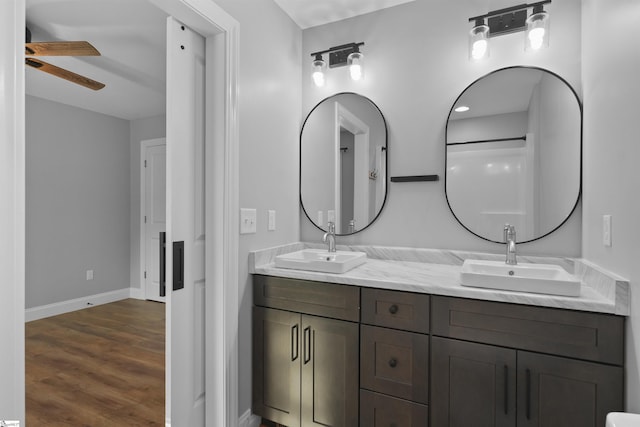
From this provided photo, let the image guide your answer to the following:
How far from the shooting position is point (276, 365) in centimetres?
183

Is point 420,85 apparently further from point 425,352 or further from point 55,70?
point 55,70

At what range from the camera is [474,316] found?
1.44 m

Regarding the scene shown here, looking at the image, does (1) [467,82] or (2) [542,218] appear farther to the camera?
(1) [467,82]

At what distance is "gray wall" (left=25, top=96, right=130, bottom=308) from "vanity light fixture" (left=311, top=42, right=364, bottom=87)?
3459 millimetres

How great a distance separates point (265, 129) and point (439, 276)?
4.16 ft

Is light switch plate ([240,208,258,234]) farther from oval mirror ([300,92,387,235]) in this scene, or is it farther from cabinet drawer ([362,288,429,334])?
cabinet drawer ([362,288,429,334])

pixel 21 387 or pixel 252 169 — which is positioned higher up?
pixel 252 169

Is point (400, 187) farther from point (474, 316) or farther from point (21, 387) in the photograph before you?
point (21, 387)

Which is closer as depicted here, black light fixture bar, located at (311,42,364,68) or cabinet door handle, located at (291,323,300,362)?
cabinet door handle, located at (291,323,300,362)

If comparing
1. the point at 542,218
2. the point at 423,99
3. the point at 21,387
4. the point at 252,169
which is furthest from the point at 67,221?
the point at 542,218

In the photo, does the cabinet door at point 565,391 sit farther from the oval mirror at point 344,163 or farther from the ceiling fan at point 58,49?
the ceiling fan at point 58,49

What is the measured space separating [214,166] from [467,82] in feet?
5.01

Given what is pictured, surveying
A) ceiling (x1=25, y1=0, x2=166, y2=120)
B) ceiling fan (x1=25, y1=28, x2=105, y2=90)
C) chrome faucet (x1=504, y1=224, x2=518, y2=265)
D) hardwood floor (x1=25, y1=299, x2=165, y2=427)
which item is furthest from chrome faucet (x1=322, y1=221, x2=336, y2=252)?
ceiling fan (x1=25, y1=28, x2=105, y2=90)

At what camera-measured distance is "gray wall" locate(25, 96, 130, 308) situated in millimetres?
3834
